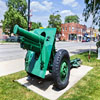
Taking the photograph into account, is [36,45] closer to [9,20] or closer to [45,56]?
[45,56]

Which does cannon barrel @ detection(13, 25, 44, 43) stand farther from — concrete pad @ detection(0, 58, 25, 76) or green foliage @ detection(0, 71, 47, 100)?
concrete pad @ detection(0, 58, 25, 76)

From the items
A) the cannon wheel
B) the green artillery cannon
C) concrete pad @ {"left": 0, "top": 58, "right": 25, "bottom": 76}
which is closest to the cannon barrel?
the green artillery cannon

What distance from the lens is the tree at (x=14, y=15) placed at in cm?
2672

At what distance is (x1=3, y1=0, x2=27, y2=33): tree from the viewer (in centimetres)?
2672

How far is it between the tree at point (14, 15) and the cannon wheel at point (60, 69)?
1012 inches

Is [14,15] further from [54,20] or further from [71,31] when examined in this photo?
[71,31]

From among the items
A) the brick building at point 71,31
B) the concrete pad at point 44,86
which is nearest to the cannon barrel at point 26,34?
the concrete pad at point 44,86

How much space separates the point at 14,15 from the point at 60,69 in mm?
26269

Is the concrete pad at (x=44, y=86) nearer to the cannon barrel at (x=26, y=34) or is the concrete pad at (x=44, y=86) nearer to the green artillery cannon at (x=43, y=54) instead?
the green artillery cannon at (x=43, y=54)

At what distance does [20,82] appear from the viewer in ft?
12.6

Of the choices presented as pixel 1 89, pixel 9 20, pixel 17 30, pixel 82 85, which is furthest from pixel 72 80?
pixel 9 20

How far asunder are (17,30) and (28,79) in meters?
2.21

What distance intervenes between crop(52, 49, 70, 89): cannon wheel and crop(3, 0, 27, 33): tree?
1012 inches

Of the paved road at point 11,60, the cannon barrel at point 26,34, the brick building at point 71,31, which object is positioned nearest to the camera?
the cannon barrel at point 26,34
